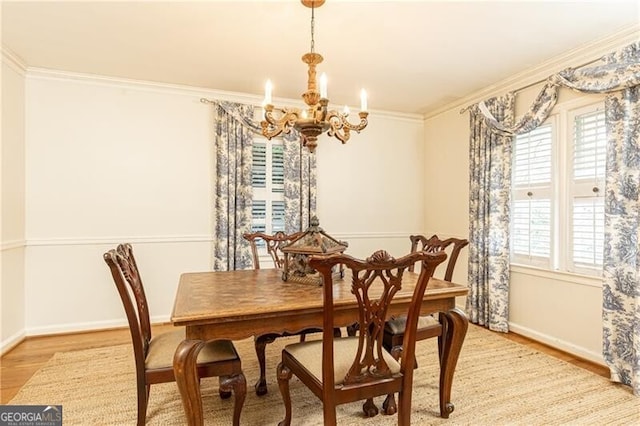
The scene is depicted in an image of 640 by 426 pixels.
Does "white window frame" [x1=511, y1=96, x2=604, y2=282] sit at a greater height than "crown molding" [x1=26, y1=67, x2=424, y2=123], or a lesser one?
lesser

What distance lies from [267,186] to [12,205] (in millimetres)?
2330

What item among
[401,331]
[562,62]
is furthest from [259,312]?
[562,62]

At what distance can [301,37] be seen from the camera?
2711 mm

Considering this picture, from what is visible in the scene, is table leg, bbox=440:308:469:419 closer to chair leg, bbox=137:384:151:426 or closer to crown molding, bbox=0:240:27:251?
chair leg, bbox=137:384:151:426

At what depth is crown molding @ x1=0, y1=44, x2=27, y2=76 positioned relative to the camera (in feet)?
9.69

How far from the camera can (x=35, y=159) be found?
3365 mm

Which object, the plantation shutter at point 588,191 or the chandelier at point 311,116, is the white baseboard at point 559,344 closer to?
the plantation shutter at point 588,191

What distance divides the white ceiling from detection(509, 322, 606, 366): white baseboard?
243 centimetres

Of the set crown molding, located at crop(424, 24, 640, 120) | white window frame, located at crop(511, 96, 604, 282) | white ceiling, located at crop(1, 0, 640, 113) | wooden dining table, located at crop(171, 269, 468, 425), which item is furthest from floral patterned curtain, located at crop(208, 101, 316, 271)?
white window frame, located at crop(511, 96, 604, 282)

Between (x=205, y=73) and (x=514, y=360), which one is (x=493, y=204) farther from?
(x=205, y=73)

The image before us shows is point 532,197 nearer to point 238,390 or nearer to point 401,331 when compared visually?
point 401,331

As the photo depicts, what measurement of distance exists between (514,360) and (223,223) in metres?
2.95

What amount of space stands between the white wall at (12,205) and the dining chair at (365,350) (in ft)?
9.10

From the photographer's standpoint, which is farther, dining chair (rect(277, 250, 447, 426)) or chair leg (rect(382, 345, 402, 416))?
chair leg (rect(382, 345, 402, 416))
